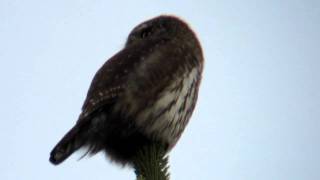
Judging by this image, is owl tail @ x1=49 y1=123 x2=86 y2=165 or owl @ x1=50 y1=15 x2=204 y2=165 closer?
owl tail @ x1=49 y1=123 x2=86 y2=165

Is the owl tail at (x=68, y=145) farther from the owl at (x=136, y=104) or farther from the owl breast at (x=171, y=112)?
the owl breast at (x=171, y=112)

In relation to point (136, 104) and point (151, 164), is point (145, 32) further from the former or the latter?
point (151, 164)

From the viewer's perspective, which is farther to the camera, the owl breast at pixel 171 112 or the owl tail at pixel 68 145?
the owl breast at pixel 171 112

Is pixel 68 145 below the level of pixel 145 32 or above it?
below

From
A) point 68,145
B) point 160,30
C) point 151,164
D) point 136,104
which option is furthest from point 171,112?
point 160,30

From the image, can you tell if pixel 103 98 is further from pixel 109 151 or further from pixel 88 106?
pixel 109 151

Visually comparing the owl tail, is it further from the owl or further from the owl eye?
the owl eye

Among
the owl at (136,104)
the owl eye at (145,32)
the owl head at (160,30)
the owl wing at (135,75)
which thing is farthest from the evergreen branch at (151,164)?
the owl eye at (145,32)

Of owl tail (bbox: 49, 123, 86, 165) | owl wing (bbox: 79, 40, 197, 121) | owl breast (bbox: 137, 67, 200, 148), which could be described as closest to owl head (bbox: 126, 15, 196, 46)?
owl wing (bbox: 79, 40, 197, 121)

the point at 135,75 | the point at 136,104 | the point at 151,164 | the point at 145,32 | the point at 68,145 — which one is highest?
the point at 145,32
